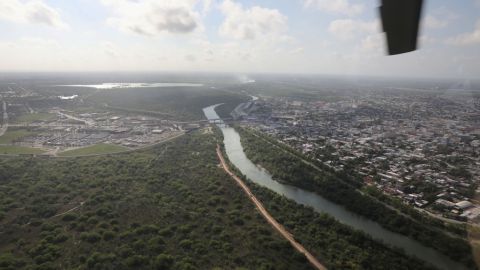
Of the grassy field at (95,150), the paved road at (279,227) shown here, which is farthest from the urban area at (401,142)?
the grassy field at (95,150)

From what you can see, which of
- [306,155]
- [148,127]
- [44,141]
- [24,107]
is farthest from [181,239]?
[24,107]

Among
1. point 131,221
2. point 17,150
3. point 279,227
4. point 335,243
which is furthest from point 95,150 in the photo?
point 335,243

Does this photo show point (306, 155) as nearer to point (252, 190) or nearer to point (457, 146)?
point (252, 190)

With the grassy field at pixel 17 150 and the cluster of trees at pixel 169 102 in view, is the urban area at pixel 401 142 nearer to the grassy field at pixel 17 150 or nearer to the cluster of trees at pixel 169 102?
the cluster of trees at pixel 169 102

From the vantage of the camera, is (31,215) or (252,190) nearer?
(31,215)

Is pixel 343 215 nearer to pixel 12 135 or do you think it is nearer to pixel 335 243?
pixel 335 243

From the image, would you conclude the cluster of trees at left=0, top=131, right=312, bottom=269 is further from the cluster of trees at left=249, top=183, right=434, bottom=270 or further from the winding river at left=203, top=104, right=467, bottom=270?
the winding river at left=203, top=104, right=467, bottom=270
